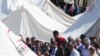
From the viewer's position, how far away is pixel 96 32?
22.6 metres

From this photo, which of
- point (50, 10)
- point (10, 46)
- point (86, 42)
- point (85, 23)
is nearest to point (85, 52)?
point (86, 42)

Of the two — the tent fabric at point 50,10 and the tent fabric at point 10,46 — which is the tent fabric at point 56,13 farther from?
the tent fabric at point 10,46

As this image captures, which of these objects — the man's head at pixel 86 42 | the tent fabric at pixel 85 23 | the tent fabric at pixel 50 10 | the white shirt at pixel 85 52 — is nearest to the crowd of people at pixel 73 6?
the tent fabric at pixel 50 10

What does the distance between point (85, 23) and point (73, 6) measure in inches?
410

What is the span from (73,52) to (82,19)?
7704 millimetres

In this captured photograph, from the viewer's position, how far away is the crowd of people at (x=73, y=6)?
3472cm

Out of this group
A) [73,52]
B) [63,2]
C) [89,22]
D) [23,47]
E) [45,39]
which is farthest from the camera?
[63,2]

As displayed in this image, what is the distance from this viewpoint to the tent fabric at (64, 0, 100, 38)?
24203mm

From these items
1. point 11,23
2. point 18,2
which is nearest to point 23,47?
point 11,23

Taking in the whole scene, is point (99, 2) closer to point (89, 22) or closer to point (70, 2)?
point (89, 22)

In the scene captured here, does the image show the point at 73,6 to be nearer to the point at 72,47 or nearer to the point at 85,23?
the point at 85,23

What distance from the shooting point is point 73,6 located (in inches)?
1389

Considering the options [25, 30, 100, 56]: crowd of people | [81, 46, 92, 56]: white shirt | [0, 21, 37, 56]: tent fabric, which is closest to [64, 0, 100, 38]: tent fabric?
[25, 30, 100, 56]: crowd of people

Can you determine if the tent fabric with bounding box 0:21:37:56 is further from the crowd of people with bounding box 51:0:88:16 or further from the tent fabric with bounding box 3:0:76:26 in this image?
the crowd of people with bounding box 51:0:88:16
